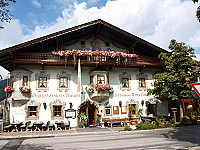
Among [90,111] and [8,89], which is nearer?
[8,89]

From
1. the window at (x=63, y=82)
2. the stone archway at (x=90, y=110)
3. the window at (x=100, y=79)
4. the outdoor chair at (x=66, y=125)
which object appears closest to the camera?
the outdoor chair at (x=66, y=125)

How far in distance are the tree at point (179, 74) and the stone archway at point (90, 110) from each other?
6368 millimetres

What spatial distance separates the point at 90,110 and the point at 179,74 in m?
9.19

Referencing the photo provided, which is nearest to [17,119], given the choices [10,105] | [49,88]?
[10,105]

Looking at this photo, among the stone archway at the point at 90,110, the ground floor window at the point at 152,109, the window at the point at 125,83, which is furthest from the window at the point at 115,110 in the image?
the ground floor window at the point at 152,109

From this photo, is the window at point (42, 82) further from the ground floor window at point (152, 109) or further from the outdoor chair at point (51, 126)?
the ground floor window at point (152, 109)

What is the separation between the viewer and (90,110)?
59.7 ft

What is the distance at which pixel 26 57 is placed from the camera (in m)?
17.0

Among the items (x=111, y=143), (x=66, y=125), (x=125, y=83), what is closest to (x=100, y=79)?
(x=125, y=83)

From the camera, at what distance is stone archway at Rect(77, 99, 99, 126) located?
57.6 ft

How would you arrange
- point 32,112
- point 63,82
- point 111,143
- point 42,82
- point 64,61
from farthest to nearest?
point 63,82, point 42,82, point 64,61, point 32,112, point 111,143

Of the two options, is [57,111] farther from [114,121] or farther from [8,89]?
[114,121]

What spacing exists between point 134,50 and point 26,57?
38.5 feet

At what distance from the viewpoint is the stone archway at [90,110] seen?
17.5 meters
